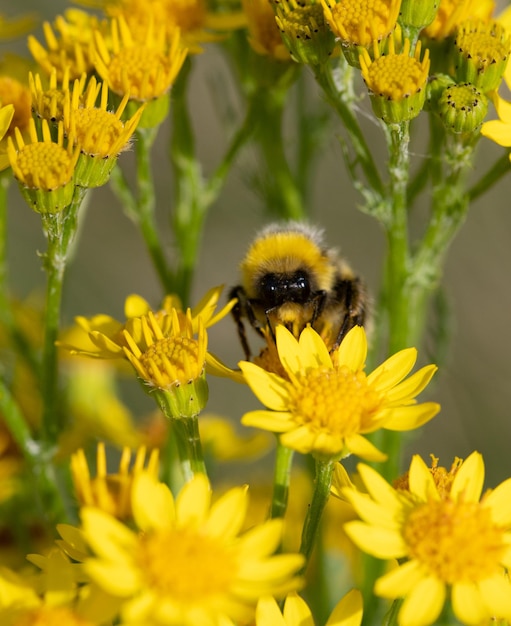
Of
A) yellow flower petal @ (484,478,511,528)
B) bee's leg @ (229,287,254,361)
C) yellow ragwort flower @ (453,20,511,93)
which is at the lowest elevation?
bee's leg @ (229,287,254,361)

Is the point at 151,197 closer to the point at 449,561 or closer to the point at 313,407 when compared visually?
the point at 313,407

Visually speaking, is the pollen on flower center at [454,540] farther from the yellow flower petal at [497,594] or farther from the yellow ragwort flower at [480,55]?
the yellow ragwort flower at [480,55]

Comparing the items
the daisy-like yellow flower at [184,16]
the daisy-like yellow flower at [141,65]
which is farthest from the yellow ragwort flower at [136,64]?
the daisy-like yellow flower at [184,16]

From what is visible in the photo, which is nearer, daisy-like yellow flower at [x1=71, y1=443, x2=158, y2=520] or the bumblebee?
daisy-like yellow flower at [x1=71, y1=443, x2=158, y2=520]

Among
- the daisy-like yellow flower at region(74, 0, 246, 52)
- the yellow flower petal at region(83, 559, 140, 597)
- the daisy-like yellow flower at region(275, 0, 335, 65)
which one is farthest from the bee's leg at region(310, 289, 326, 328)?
the yellow flower petal at region(83, 559, 140, 597)

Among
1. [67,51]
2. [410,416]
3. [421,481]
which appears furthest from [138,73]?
[421,481]

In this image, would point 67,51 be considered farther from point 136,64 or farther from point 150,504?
point 150,504

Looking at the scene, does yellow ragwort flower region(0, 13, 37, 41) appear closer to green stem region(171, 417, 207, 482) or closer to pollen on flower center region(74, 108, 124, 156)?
pollen on flower center region(74, 108, 124, 156)

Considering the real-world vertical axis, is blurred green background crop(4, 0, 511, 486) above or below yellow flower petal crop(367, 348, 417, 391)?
below
